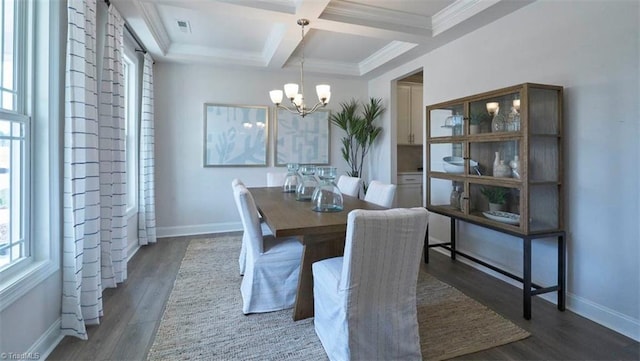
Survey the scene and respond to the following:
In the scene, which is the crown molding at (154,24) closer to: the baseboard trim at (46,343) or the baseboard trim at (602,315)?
the baseboard trim at (46,343)

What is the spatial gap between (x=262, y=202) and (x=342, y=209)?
762 millimetres

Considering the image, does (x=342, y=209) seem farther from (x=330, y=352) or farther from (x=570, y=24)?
(x=570, y=24)

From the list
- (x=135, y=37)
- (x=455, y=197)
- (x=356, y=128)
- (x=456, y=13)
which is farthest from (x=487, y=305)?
(x=135, y=37)

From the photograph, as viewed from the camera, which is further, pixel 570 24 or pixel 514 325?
pixel 570 24

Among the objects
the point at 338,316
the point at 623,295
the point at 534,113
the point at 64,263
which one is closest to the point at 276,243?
the point at 338,316

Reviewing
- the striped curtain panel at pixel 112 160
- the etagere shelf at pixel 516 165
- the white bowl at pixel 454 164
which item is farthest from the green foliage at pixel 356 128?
the striped curtain panel at pixel 112 160

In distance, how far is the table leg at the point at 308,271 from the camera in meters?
2.19

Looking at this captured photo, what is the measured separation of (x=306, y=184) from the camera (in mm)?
2984

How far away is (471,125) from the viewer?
2.82 metres

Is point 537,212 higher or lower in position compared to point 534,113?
lower

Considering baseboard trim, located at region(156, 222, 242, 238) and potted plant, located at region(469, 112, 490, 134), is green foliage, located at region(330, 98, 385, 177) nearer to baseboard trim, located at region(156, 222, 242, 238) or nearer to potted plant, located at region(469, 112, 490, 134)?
baseboard trim, located at region(156, 222, 242, 238)

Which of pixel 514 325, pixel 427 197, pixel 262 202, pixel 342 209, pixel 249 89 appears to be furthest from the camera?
pixel 249 89

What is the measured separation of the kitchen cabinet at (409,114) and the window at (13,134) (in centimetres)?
460

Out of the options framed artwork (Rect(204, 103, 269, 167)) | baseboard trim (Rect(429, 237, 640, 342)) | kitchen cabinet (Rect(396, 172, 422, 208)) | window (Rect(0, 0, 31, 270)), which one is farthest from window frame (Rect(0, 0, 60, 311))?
kitchen cabinet (Rect(396, 172, 422, 208))
